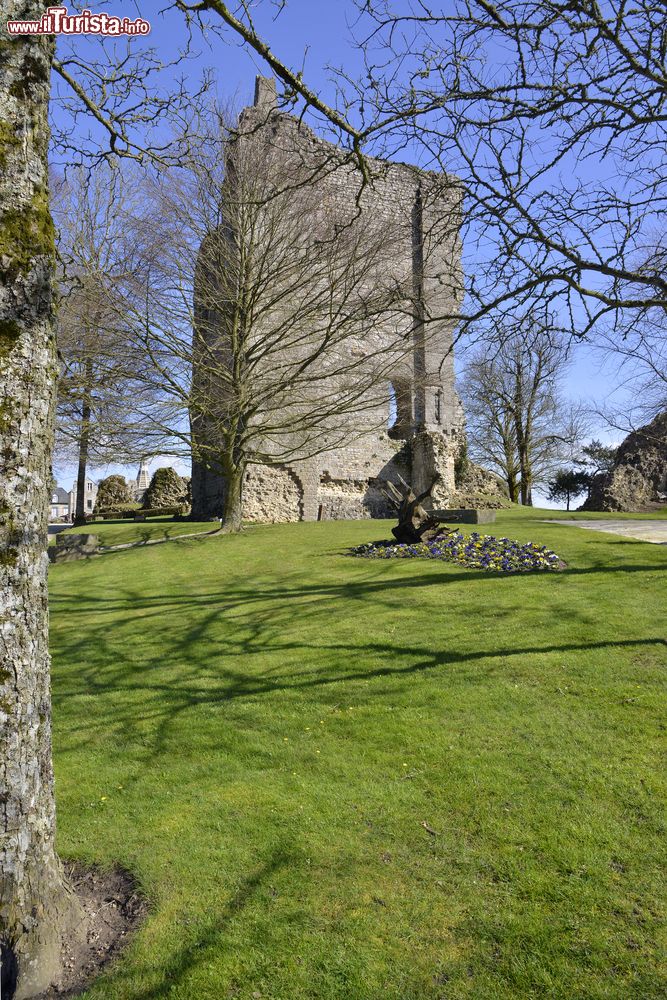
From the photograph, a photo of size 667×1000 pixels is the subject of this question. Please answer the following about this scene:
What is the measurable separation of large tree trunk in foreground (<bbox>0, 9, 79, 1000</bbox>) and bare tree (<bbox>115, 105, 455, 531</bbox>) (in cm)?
1059

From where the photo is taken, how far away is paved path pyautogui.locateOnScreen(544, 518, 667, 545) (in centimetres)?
1185

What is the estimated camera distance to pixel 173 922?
9.57ft

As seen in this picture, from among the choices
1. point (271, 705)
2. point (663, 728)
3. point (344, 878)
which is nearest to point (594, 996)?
point (344, 878)

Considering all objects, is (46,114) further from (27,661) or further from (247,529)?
(247,529)

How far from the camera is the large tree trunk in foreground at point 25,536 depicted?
2.67 m

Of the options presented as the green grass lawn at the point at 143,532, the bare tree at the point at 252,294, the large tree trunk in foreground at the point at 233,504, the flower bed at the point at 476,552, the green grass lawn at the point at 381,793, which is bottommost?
the green grass lawn at the point at 381,793

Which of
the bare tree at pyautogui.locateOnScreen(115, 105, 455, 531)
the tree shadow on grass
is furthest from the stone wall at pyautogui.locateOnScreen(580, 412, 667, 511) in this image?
the tree shadow on grass

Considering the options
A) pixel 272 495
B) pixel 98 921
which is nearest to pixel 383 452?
pixel 272 495

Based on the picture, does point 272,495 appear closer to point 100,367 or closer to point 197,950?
point 100,367

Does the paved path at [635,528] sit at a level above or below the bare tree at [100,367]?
below

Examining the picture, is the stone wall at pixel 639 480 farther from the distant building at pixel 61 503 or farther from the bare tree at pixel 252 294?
the distant building at pixel 61 503

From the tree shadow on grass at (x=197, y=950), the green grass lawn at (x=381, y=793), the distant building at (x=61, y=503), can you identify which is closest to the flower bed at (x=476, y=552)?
the green grass lawn at (x=381, y=793)

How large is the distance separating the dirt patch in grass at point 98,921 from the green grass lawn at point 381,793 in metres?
0.08

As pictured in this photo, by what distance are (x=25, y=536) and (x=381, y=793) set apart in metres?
2.59
